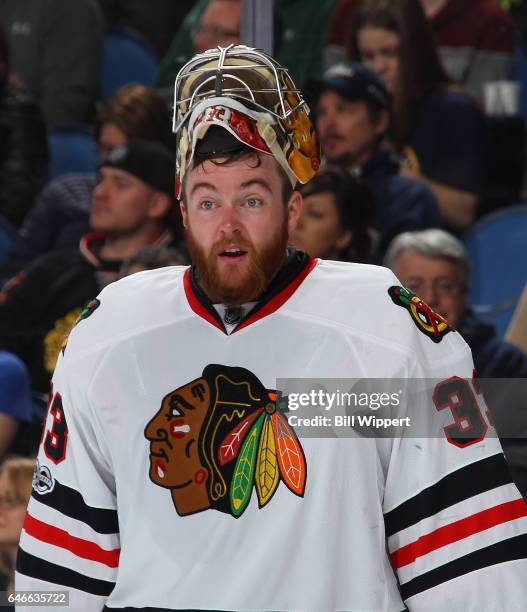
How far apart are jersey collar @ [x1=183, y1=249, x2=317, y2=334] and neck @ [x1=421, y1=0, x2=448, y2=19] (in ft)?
10.3

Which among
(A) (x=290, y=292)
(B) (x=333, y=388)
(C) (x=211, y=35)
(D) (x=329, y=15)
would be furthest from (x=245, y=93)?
(D) (x=329, y=15)

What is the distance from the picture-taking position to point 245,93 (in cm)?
207

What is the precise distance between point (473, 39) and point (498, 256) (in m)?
0.89

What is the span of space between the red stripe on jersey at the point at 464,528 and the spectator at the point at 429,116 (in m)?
2.96

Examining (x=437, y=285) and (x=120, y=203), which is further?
(x=120, y=203)

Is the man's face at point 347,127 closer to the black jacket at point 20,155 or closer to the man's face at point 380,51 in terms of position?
the man's face at point 380,51

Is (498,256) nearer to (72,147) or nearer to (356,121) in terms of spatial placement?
(356,121)

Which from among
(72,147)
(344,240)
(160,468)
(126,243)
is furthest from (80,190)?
(160,468)

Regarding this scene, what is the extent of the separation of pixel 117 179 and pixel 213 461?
2.70m

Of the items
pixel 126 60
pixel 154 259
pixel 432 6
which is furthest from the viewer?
pixel 126 60

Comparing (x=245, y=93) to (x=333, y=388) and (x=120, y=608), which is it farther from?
(x=120, y=608)

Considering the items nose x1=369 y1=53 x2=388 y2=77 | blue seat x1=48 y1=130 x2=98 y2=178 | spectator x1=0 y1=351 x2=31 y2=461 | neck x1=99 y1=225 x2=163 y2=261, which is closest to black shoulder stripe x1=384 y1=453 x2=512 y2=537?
spectator x1=0 y1=351 x2=31 y2=461

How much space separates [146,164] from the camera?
461 centimetres

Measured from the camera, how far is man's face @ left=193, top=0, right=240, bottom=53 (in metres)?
4.95
